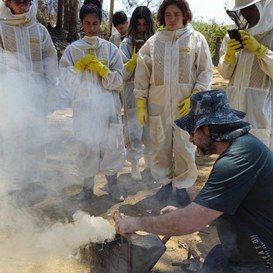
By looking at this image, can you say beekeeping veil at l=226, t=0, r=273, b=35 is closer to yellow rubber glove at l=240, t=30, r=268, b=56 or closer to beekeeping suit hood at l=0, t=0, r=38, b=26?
yellow rubber glove at l=240, t=30, r=268, b=56

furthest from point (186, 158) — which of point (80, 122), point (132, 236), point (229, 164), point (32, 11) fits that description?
point (32, 11)

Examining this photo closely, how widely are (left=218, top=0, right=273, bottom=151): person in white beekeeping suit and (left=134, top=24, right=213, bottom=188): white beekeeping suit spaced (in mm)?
313

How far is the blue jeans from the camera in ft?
7.06

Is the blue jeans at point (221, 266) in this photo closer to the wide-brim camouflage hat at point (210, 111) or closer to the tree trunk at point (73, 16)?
the wide-brim camouflage hat at point (210, 111)

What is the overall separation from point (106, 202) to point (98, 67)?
58.0 inches

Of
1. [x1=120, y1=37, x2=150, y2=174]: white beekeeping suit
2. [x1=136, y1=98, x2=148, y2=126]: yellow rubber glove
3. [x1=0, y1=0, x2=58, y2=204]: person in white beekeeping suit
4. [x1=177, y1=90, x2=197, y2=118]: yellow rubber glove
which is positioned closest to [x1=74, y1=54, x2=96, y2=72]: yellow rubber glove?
[x1=0, y1=0, x2=58, y2=204]: person in white beekeeping suit

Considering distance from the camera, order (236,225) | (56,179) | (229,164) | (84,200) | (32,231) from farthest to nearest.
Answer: (56,179) → (84,200) → (32,231) → (236,225) → (229,164)

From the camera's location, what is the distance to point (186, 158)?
392 cm

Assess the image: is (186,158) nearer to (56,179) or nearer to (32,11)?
(56,179)

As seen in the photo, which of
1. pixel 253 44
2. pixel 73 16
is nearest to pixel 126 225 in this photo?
pixel 253 44

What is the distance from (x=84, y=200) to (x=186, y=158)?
48.2 inches

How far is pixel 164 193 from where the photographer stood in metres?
4.19

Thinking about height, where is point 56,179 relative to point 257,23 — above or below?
below

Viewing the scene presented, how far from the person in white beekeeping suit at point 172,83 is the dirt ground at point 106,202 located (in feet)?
1.41
